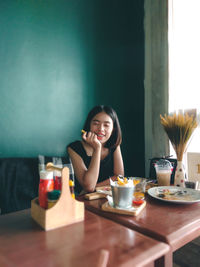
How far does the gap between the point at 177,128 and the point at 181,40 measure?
1459 millimetres

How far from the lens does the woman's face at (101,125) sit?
1773mm

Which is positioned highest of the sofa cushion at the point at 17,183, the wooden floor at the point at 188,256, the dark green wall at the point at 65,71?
the dark green wall at the point at 65,71

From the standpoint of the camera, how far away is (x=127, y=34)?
9.15 feet

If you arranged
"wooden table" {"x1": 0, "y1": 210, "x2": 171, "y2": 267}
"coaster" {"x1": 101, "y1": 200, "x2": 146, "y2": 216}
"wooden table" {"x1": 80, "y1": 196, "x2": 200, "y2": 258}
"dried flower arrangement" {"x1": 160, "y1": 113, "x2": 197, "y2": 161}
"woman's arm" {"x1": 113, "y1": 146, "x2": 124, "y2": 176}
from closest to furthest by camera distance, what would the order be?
1. "wooden table" {"x1": 0, "y1": 210, "x2": 171, "y2": 267}
2. "wooden table" {"x1": 80, "y1": 196, "x2": 200, "y2": 258}
3. "coaster" {"x1": 101, "y1": 200, "x2": 146, "y2": 216}
4. "dried flower arrangement" {"x1": 160, "y1": 113, "x2": 197, "y2": 161}
5. "woman's arm" {"x1": 113, "y1": 146, "x2": 124, "y2": 176}

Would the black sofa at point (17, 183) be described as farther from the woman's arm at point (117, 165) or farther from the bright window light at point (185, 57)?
the bright window light at point (185, 57)

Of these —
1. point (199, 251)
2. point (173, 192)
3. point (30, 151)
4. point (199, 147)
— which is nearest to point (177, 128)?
point (173, 192)

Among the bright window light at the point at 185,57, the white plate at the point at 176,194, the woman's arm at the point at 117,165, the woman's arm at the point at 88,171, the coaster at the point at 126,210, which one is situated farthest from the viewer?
the bright window light at the point at 185,57

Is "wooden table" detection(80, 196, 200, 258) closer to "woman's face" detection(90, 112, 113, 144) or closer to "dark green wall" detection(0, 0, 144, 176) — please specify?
"woman's face" detection(90, 112, 113, 144)

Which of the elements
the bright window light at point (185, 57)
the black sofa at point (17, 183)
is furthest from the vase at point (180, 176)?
the bright window light at point (185, 57)

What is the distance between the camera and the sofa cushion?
62.1 inches

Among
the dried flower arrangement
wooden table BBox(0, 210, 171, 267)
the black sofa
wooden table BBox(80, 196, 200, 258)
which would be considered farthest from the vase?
the black sofa

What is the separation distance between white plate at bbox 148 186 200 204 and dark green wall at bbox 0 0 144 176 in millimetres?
1217

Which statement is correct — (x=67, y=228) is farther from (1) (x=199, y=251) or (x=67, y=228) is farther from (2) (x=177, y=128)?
(1) (x=199, y=251)

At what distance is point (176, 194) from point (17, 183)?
112 centimetres
